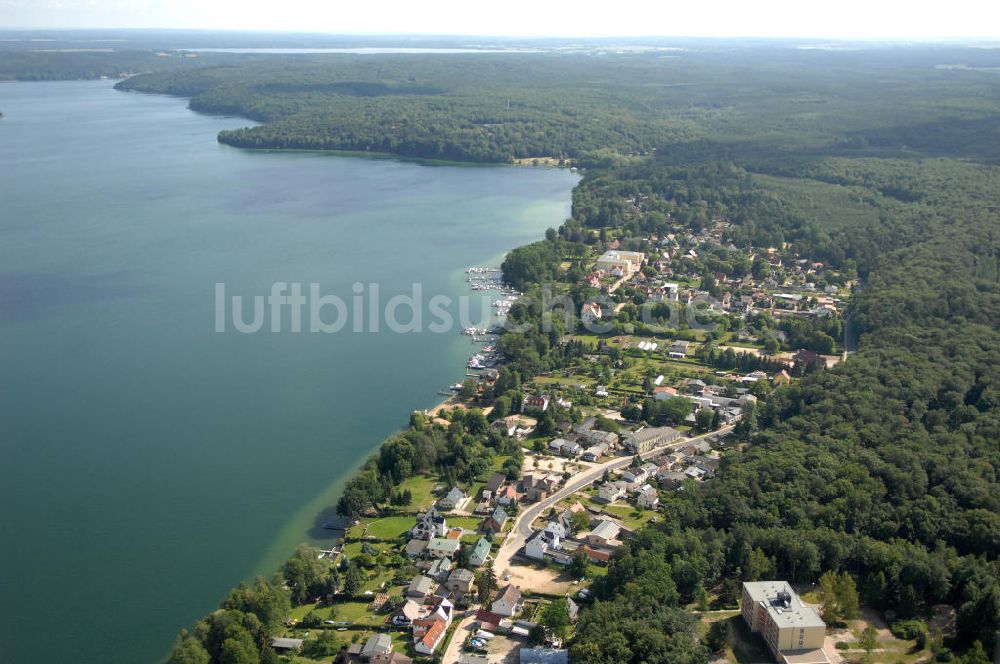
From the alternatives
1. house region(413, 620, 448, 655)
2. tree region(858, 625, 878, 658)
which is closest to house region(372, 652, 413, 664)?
house region(413, 620, 448, 655)

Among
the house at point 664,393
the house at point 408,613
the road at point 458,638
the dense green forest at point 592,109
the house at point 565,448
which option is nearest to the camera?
the road at point 458,638

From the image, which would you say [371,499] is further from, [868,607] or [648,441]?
[868,607]

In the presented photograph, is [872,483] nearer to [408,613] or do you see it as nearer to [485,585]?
[485,585]

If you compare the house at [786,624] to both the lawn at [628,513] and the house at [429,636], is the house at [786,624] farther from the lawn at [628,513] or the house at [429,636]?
the house at [429,636]

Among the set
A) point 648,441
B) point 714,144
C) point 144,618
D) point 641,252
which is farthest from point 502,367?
point 714,144

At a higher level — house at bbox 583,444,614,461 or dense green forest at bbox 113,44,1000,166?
dense green forest at bbox 113,44,1000,166

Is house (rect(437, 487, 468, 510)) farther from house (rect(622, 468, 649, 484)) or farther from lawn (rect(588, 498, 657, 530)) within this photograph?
house (rect(622, 468, 649, 484))

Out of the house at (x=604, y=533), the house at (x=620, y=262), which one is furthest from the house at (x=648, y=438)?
the house at (x=620, y=262)
